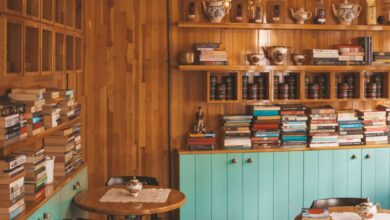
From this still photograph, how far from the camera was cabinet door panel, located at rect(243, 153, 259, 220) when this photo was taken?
17.1ft

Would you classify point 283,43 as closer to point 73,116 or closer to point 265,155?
point 265,155

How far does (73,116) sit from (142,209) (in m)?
1.01

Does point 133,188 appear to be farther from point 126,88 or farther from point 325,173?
point 325,173

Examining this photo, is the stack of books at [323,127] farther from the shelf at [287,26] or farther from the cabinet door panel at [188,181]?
the cabinet door panel at [188,181]

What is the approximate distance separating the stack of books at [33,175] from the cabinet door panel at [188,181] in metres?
1.73

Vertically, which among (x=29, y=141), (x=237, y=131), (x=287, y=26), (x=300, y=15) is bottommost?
(x=237, y=131)

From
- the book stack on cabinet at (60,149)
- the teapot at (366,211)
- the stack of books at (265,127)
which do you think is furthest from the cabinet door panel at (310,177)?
the book stack on cabinet at (60,149)

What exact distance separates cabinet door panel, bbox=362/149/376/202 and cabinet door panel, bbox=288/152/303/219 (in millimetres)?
604

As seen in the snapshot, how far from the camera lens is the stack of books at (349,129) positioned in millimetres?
5445

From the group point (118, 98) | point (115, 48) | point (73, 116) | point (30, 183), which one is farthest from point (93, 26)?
point (30, 183)

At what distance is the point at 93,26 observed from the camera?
17.1 feet

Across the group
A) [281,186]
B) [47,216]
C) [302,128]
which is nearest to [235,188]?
[281,186]

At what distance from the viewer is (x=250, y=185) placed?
5219 mm

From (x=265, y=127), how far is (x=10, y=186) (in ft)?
9.37
